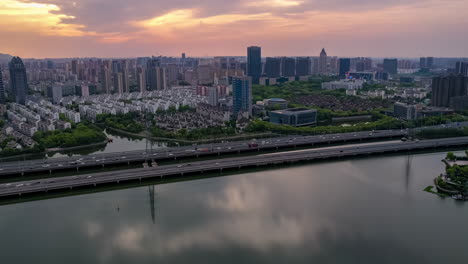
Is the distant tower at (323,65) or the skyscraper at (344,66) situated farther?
the distant tower at (323,65)

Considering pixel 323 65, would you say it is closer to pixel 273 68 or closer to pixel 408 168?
pixel 273 68

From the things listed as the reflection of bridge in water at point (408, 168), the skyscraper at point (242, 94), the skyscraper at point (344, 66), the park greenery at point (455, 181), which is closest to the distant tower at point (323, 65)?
the skyscraper at point (344, 66)

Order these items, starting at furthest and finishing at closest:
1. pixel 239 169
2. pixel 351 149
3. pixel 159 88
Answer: pixel 159 88, pixel 351 149, pixel 239 169

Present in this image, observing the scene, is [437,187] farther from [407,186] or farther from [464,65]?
[464,65]

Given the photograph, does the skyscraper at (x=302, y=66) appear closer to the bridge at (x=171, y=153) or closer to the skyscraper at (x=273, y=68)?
the skyscraper at (x=273, y=68)

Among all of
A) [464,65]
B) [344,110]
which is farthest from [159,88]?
[464,65]

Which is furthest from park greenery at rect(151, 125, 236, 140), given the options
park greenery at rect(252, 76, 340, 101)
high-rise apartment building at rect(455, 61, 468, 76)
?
high-rise apartment building at rect(455, 61, 468, 76)

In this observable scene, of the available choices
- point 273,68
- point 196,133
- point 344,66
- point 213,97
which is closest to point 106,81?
point 213,97

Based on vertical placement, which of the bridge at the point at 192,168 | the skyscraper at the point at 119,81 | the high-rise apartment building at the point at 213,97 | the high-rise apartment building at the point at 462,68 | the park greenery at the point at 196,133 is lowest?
the bridge at the point at 192,168
